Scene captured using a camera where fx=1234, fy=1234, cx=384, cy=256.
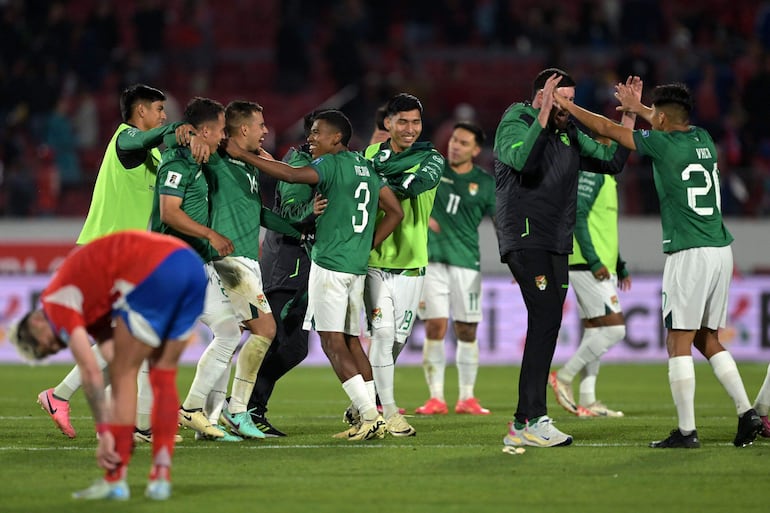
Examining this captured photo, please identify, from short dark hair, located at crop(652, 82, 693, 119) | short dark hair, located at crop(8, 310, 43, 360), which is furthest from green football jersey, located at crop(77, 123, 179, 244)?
short dark hair, located at crop(652, 82, 693, 119)

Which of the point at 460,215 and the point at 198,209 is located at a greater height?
the point at 460,215

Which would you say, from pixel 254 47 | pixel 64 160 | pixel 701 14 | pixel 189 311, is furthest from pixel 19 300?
pixel 701 14

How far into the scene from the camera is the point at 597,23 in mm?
23578

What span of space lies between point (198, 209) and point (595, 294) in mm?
4373

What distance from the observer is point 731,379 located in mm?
8727

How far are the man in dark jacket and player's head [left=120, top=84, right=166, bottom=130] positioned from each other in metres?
2.64

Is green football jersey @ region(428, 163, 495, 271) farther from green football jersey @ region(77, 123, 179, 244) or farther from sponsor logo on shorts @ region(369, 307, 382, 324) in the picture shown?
green football jersey @ region(77, 123, 179, 244)

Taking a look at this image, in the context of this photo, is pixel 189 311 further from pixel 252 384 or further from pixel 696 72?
pixel 696 72

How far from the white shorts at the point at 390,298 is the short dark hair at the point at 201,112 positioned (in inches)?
73.3

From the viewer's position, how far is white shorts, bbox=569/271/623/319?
1159cm

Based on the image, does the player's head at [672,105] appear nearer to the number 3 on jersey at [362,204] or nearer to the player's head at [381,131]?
the number 3 on jersey at [362,204]

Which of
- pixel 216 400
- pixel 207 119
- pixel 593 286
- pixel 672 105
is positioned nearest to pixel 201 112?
pixel 207 119

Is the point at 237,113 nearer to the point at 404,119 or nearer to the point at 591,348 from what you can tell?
the point at 404,119

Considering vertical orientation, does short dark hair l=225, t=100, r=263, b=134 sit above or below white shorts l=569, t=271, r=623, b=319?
above
